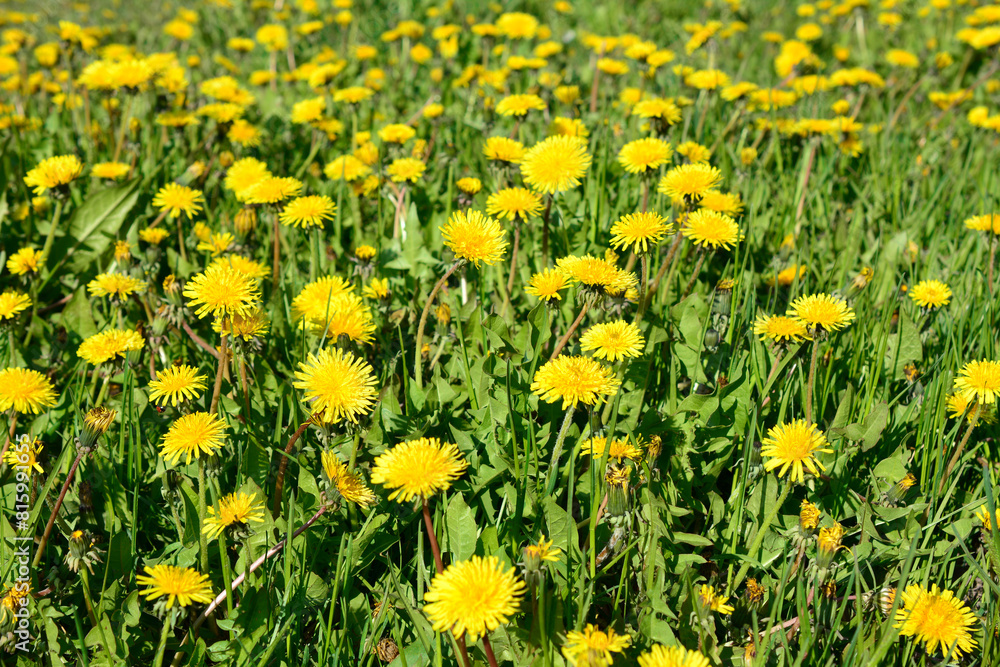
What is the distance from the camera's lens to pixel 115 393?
6.64 ft

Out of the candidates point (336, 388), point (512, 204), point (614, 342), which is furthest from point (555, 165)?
point (336, 388)

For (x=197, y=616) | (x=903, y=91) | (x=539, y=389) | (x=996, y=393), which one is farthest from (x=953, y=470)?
(x=903, y=91)

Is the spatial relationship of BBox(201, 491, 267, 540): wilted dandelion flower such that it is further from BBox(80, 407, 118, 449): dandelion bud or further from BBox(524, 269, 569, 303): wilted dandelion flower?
Result: BBox(524, 269, 569, 303): wilted dandelion flower

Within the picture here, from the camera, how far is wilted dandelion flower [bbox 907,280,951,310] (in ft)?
6.53

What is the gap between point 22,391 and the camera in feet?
5.14

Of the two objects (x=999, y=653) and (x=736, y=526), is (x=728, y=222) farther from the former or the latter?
(x=999, y=653)

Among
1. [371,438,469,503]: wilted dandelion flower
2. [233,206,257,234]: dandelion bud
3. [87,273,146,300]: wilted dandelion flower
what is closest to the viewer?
[371,438,469,503]: wilted dandelion flower

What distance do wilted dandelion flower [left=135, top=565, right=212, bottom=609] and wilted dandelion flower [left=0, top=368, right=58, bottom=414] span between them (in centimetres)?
56

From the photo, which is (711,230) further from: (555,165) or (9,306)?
(9,306)

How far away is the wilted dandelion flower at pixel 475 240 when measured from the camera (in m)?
1.73

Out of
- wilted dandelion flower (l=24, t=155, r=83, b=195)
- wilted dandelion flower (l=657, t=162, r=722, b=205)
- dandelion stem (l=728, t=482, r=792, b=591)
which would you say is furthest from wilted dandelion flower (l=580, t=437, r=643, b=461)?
wilted dandelion flower (l=24, t=155, r=83, b=195)

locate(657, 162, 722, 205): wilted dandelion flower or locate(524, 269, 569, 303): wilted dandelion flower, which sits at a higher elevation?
locate(657, 162, 722, 205): wilted dandelion flower

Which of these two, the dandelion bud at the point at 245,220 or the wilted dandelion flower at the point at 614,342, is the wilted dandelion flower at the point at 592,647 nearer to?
the wilted dandelion flower at the point at 614,342

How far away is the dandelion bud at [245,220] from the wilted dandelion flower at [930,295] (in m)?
2.01
